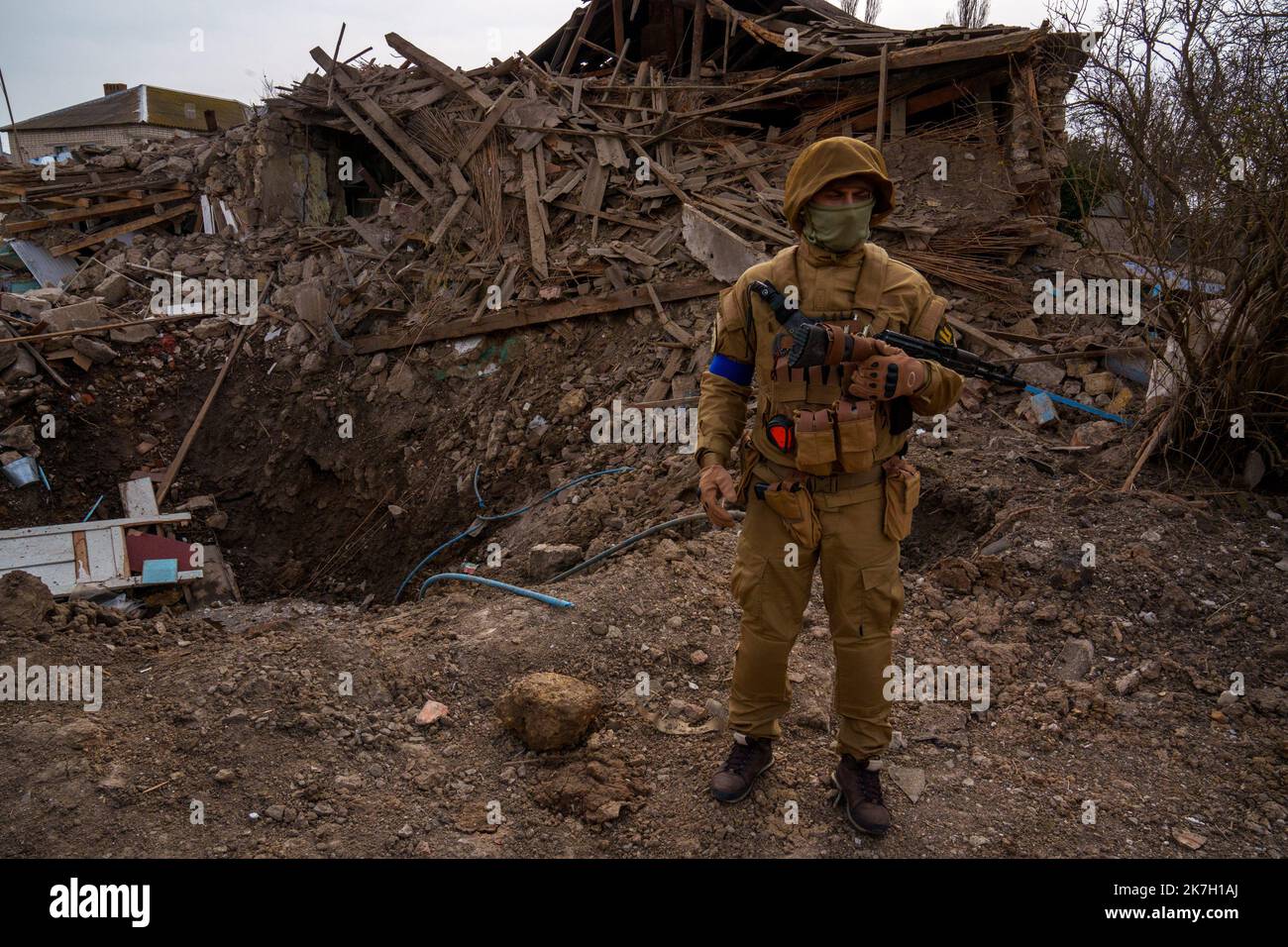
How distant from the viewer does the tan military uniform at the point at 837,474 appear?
8.38 ft

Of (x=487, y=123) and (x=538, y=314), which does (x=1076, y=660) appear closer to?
(x=538, y=314)

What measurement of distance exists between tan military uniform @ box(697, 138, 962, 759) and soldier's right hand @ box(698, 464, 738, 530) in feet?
0.31

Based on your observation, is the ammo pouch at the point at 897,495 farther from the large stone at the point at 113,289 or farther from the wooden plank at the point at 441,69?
the large stone at the point at 113,289

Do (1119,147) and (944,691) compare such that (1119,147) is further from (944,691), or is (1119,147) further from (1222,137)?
(944,691)

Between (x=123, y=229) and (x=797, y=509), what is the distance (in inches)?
463

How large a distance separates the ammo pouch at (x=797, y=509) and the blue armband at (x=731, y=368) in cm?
42

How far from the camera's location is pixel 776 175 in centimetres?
823

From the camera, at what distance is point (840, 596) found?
2.66m

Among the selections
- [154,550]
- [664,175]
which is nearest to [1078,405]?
[664,175]

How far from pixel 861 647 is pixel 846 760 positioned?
46 centimetres

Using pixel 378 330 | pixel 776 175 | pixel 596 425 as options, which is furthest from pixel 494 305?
pixel 776 175

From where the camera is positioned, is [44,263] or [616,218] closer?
[616,218]

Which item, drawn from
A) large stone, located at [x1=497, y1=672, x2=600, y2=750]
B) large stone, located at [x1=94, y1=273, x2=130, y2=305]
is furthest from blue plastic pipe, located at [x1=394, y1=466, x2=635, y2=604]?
large stone, located at [x1=94, y1=273, x2=130, y2=305]

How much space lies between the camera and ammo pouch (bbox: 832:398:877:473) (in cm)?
251
